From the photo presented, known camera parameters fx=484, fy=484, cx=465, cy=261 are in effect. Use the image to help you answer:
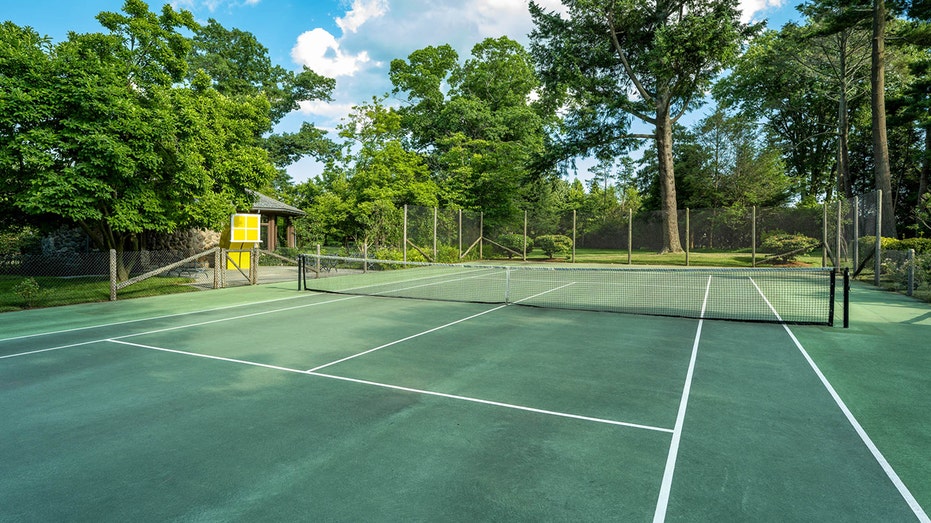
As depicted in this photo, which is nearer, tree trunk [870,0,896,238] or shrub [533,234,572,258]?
tree trunk [870,0,896,238]

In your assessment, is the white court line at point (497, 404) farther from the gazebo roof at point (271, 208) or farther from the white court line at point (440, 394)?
the gazebo roof at point (271, 208)

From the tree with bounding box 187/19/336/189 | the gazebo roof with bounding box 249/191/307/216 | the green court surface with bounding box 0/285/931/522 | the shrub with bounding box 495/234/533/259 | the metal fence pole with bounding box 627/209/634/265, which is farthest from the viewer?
the tree with bounding box 187/19/336/189

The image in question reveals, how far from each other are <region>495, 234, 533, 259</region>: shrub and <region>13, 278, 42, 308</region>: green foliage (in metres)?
20.5

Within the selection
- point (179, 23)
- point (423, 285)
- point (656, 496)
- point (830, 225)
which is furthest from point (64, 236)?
point (830, 225)

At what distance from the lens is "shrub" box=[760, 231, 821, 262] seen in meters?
21.5

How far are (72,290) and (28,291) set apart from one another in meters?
2.23

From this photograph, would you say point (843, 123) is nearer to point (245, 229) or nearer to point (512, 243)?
point (512, 243)

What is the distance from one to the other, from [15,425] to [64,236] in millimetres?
19412

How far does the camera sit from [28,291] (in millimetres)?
10617

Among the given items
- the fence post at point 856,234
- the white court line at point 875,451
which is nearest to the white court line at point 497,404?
the white court line at point 875,451

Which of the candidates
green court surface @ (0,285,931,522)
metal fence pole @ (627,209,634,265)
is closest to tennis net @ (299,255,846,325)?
green court surface @ (0,285,931,522)

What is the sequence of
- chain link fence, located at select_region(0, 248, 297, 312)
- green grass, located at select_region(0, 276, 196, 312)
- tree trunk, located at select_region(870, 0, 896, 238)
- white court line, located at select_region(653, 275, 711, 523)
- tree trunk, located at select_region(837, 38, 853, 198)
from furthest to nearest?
1. tree trunk, located at select_region(837, 38, 853, 198)
2. tree trunk, located at select_region(870, 0, 896, 238)
3. chain link fence, located at select_region(0, 248, 297, 312)
4. green grass, located at select_region(0, 276, 196, 312)
5. white court line, located at select_region(653, 275, 711, 523)

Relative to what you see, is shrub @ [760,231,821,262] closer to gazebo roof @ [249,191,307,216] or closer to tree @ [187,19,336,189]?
gazebo roof @ [249,191,307,216]

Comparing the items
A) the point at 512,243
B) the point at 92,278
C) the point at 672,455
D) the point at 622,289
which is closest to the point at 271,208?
the point at 92,278
